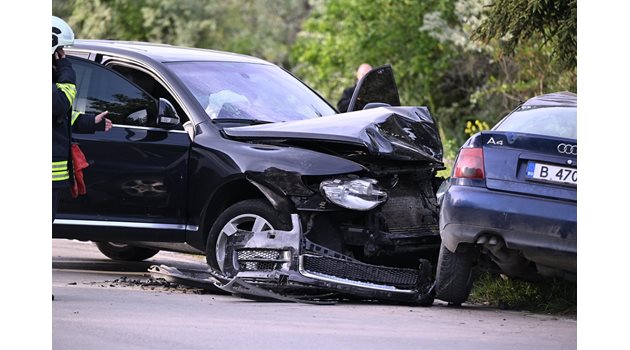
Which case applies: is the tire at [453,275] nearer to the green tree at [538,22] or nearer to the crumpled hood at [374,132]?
the crumpled hood at [374,132]

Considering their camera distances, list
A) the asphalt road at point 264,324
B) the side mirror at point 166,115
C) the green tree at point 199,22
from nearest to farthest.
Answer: the asphalt road at point 264,324 → the side mirror at point 166,115 → the green tree at point 199,22

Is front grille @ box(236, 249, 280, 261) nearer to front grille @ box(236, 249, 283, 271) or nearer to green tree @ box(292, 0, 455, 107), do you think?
front grille @ box(236, 249, 283, 271)

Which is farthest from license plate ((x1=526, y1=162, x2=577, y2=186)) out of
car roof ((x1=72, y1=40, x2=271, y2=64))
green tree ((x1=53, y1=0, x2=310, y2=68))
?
green tree ((x1=53, y1=0, x2=310, y2=68))

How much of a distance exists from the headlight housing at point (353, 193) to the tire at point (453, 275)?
65 centimetres

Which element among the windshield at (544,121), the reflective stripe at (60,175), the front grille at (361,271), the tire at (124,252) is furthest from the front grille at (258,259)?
the tire at (124,252)

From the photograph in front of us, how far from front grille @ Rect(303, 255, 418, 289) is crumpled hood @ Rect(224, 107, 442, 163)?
0.81 meters

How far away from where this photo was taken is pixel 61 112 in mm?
7977

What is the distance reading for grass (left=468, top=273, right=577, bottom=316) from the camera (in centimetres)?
866

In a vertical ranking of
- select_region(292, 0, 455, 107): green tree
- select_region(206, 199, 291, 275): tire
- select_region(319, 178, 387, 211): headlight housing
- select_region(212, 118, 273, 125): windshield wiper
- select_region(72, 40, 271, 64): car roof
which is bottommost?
select_region(206, 199, 291, 275): tire

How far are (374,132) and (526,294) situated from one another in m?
1.58

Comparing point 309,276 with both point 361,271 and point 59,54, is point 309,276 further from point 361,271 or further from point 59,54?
point 59,54

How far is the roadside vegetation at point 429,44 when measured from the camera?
1042cm

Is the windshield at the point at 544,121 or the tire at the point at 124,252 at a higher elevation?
the windshield at the point at 544,121
